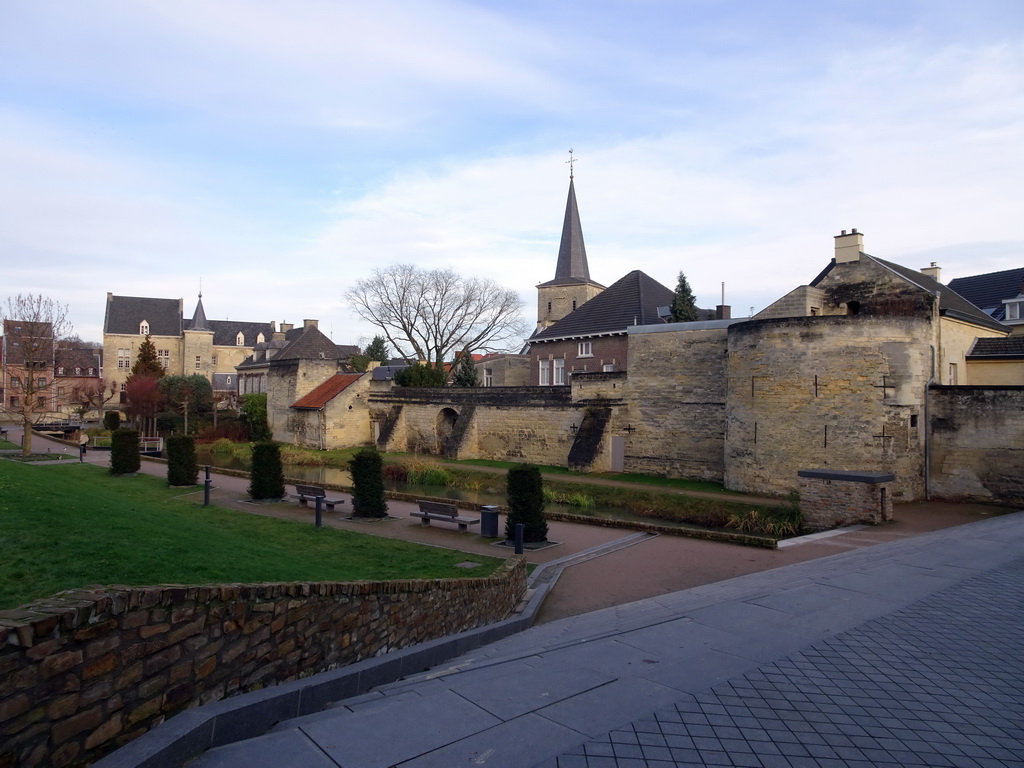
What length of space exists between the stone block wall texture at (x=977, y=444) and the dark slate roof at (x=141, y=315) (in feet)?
207

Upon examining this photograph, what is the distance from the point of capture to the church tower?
152 ft

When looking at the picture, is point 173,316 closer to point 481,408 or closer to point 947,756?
point 481,408

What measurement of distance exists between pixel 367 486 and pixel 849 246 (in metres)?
17.1

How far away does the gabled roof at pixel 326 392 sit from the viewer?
33.0 metres

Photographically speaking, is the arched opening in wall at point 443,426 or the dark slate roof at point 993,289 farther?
the arched opening in wall at point 443,426

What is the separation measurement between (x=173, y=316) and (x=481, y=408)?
1819 inches

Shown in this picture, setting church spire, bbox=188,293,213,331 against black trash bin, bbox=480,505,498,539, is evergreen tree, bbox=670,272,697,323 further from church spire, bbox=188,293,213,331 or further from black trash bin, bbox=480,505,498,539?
church spire, bbox=188,293,213,331

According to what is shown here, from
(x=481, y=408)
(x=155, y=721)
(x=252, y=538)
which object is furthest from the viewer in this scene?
(x=481, y=408)

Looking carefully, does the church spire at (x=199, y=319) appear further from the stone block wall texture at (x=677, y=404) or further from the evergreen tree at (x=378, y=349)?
the stone block wall texture at (x=677, y=404)

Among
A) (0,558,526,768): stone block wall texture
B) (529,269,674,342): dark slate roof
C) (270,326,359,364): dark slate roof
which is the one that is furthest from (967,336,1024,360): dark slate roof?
(270,326,359,364): dark slate roof

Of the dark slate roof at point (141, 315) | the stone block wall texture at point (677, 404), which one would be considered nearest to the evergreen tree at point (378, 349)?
the dark slate roof at point (141, 315)

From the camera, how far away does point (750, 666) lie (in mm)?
5258

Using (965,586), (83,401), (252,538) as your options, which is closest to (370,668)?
(252,538)

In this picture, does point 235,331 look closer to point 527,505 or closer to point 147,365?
point 147,365
